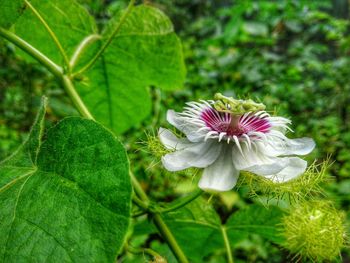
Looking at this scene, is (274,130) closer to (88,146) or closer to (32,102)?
(88,146)

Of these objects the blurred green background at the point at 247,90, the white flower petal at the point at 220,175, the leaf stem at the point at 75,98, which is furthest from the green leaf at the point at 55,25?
the white flower petal at the point at 220,175

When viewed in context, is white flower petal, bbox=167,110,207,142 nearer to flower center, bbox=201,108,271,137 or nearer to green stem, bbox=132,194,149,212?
flower center, bbox=201,108,271,137

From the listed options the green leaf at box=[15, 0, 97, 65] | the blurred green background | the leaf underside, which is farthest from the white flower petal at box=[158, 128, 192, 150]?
the blurred green background

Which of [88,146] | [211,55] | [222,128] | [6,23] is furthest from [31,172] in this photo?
[211,55]

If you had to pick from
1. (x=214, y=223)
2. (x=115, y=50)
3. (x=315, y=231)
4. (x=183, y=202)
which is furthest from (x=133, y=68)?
(x=315, y=231)

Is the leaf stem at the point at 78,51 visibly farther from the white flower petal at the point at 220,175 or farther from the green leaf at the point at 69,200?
the white flower petal at the point at 220,175

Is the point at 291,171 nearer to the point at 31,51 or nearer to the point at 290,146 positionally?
the point at 290,146
